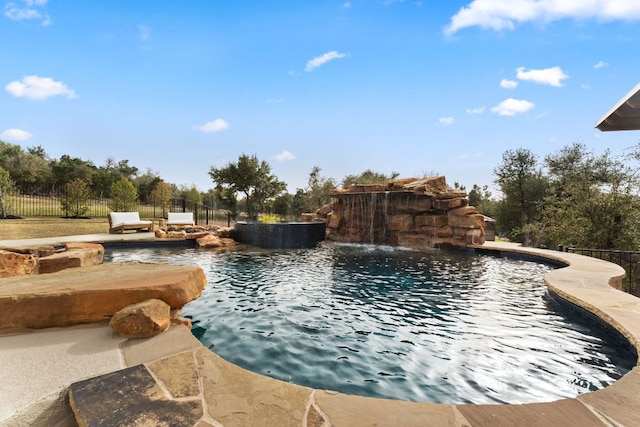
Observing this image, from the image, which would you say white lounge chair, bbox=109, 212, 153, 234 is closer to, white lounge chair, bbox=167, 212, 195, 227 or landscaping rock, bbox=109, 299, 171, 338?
white lounge chair, bbox=167, 212, 195, 227

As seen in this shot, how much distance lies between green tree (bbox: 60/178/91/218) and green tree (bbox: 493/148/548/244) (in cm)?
2524

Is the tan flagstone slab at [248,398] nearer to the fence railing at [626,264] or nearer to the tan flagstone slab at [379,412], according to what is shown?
the tan flagstone slab at [379,412]

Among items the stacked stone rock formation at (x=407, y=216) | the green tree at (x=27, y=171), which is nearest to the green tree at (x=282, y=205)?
the stacked stone rock formation at (x=407, y=216)

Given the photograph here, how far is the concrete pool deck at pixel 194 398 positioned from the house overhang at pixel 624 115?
3.18 metres

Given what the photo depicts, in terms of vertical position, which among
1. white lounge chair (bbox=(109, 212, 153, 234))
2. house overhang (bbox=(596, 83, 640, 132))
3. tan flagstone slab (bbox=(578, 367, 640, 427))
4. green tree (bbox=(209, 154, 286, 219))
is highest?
green tree (bbox=(209, 154, 286, 219))

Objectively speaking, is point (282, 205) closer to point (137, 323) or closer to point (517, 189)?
point (517, 189)

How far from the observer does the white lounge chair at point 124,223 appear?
A: 11.3 metres

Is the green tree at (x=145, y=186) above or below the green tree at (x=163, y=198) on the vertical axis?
above

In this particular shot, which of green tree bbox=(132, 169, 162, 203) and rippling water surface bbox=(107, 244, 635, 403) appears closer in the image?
rippling water surface bbox=(107, 244, 635, 403)

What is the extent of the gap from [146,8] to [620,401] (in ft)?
38.2

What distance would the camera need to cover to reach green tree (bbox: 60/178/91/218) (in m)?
16.5

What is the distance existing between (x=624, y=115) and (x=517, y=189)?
56.8 feet

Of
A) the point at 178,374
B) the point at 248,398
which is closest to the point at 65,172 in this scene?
the point at 178,374

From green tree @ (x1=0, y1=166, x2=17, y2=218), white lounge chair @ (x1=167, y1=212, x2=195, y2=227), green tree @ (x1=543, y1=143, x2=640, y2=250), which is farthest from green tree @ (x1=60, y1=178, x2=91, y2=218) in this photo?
green tree @ (x1=543, y1=143, x2=640, y2=250)
